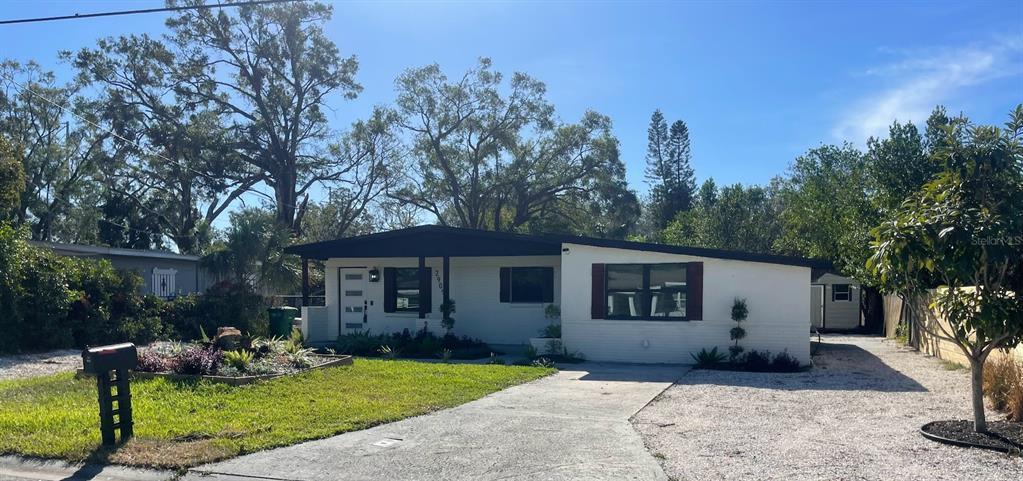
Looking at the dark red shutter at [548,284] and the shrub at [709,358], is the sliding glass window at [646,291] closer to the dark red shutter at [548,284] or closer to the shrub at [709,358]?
the shrub at [709,358]

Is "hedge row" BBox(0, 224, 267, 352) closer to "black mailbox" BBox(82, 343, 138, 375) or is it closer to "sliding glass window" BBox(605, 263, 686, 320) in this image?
"sliding glass window" BBox(605, 263, 686, 320)

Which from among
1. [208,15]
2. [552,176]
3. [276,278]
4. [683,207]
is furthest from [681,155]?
[276,278]

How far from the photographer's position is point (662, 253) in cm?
1558

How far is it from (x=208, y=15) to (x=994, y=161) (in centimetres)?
3658

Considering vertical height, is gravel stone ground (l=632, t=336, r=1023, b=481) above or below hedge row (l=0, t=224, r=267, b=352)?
below

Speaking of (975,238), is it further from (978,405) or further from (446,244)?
(446,244)

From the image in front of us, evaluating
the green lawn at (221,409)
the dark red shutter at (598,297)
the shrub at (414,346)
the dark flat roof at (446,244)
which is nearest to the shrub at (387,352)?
the shrub at (414,346)

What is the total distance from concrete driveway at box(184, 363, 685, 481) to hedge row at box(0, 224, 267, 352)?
11.3 m

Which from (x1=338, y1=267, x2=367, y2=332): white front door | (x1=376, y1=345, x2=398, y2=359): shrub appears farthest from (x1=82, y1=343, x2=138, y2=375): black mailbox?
(x1=338, y1=267, x2=367, y2=332): white front door

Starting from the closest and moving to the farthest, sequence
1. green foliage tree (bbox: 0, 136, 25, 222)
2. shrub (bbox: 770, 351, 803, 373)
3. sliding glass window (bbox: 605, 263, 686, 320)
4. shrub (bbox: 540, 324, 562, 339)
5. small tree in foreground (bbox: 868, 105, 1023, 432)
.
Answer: small tree in foreground (bbox: 868, 105, 1023, 432), shrub (bbox: 770, 351, 803, 373), sliding glass window (bbox: 605, 263, 686, 320), shrub (bbox: 540, 324, 562, 339), green foliage tree (bbox: 0, 136, 25, 222)

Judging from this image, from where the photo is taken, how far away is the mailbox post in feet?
24.3

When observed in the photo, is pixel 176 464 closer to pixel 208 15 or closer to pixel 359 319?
pixel 359 319

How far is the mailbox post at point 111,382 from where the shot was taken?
7.42 m

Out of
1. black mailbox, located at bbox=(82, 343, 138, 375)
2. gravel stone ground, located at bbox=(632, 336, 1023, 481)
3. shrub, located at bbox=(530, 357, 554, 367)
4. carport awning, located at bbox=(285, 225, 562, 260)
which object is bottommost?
shrub, located at bbox=(530, 357, 554, 367)
